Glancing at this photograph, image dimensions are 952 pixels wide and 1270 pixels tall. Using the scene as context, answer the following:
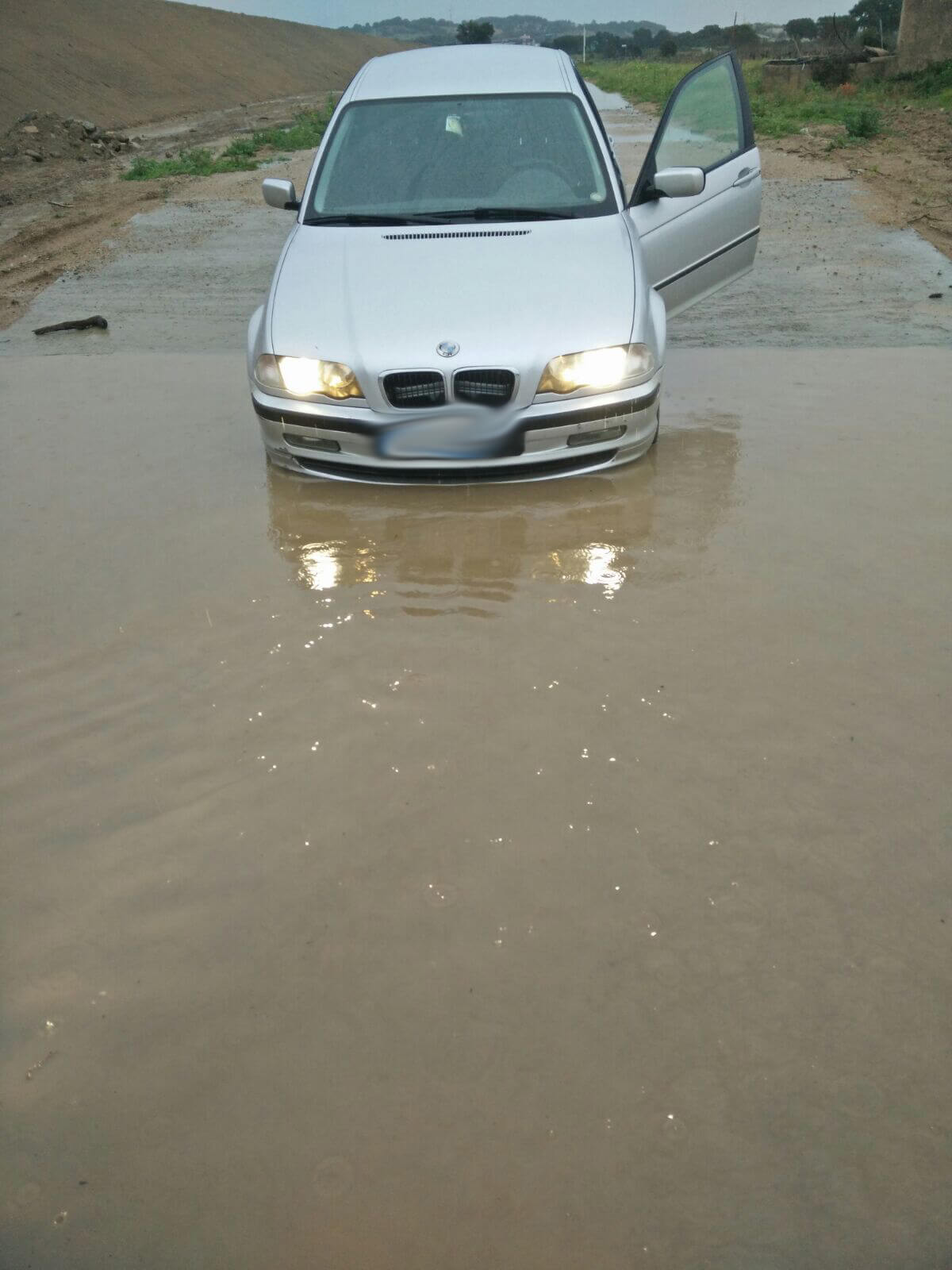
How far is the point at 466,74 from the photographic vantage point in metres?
6.02

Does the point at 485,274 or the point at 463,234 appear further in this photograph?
the point at 463,234

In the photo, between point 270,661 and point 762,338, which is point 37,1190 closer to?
point 270,661

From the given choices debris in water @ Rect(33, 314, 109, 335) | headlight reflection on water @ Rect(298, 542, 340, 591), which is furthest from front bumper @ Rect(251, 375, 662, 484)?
debris in water @ Rect(33, 314, 109, 335)

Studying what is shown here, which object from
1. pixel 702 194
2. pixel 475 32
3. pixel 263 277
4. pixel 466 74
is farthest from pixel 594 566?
pixel 475 32

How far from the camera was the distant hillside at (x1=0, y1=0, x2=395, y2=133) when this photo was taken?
1379 inches

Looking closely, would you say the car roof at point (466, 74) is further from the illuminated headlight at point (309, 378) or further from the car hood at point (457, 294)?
the illuminated headlight at point (309, 378)

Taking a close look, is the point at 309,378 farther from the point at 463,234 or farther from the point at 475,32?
the point at 475,32

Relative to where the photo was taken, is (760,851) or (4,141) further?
(4,141)

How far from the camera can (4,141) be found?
20609mm

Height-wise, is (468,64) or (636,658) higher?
(468,64)

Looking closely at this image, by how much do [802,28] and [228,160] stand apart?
351 ft

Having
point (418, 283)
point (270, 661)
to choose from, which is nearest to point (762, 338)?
point (418, 283)

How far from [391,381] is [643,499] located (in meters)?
1.32

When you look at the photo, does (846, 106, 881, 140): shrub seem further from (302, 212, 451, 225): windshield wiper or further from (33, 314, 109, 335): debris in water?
(302, 212, 451, 225): windshield wiper
